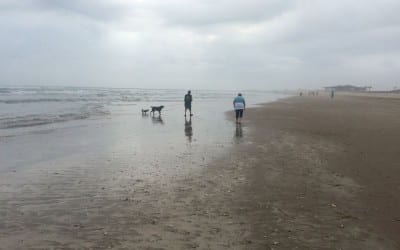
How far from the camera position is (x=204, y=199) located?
7711mm

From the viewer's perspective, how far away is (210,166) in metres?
11.0

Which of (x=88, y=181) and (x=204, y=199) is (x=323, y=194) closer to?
(x=204, y=199)

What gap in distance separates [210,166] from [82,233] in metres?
5.51

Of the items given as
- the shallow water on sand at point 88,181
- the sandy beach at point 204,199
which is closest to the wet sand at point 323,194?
the sandy beach at point 204,199

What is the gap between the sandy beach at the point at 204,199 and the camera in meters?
5.70

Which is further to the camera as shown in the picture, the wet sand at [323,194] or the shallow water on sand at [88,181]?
the shallow water on sand at [88,181]

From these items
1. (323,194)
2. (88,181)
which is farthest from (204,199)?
(88,181)

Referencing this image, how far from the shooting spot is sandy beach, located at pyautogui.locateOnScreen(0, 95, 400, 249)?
5703mm

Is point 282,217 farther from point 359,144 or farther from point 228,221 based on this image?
point 359,144

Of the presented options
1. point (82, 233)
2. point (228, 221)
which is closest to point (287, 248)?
point (228, 221)

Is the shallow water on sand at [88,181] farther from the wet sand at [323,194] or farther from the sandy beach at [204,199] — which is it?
the wet sand at [323,194]

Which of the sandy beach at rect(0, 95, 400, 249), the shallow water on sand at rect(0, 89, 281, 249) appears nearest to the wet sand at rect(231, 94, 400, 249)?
the sandy beach at rect(0, 95, 400, 249)

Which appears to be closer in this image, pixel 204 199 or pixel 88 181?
pixel 204 199

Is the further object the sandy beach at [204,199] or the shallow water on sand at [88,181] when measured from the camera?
the shallow water on sand at [88,181]
